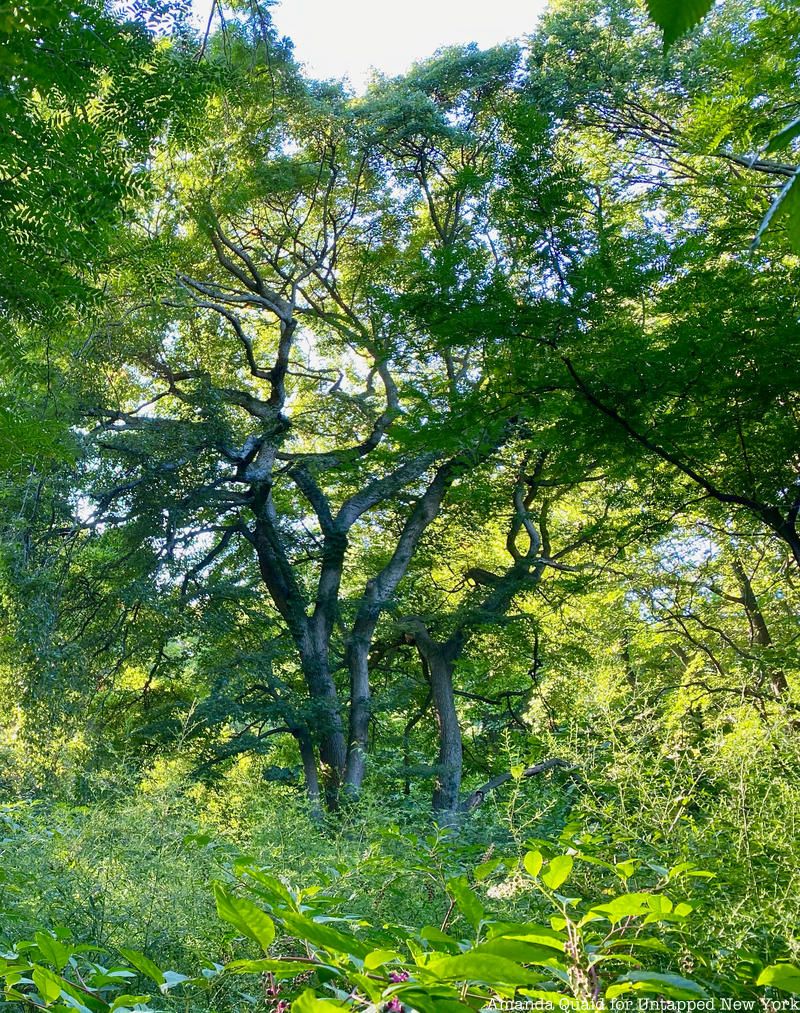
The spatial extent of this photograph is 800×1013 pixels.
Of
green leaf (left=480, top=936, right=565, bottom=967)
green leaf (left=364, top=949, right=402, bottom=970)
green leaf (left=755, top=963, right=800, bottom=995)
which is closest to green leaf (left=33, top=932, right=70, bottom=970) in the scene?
green leaf (left=364, top=949, right=402, bottom=970)

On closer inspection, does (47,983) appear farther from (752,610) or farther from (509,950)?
(752,610)

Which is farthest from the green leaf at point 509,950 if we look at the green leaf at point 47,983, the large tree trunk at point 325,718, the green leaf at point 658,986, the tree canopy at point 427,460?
the large tree trunk at point 325,718

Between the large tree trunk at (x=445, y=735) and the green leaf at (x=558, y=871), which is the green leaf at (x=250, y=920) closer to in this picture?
the green leaf at (x=558, y=871)

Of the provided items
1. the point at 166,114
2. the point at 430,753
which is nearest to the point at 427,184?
the point at 430,753

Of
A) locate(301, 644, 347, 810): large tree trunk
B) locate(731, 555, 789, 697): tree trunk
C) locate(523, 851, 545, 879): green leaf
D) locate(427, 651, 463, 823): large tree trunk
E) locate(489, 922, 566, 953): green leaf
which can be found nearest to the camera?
locate(489, 922, 566, 953): green leaf

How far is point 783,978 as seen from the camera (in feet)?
2.43

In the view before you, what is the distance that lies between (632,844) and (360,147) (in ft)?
32.5

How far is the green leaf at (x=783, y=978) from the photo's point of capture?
73 centimetres

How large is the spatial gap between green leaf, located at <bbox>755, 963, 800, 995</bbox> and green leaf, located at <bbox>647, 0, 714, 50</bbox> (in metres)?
0.77

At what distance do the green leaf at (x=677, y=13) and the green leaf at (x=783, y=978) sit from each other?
77 centimetres

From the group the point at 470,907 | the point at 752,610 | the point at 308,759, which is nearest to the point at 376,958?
the point at 470,907

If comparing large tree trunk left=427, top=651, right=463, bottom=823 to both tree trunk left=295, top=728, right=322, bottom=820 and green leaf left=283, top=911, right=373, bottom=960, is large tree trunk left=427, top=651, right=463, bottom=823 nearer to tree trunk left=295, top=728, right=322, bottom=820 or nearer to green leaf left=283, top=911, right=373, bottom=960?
tree trunk left=295, top=728, right=322, bottom=820

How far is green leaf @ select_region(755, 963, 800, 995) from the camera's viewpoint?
0.73 m

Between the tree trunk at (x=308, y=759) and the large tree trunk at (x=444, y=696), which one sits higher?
the large tree trunk at (x=444, y=696)
